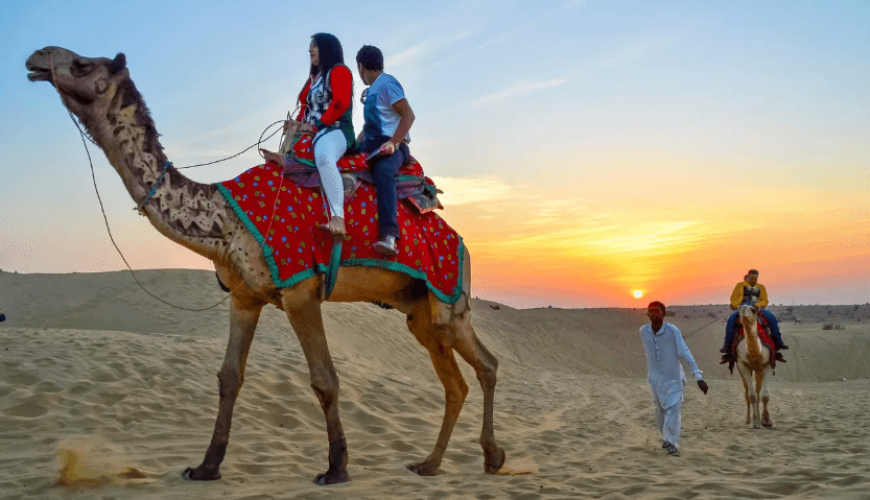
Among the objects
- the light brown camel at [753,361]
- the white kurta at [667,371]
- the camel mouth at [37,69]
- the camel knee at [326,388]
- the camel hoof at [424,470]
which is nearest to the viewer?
the camel mouth at [37,69]

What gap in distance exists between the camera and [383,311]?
27.2 m

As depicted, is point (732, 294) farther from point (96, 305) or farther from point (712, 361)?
point (712, 361)

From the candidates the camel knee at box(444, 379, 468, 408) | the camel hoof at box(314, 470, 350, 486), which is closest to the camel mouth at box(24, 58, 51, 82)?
the camel hoof at box(314, 470, 350, 486)

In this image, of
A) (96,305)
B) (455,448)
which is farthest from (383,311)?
(455,448)

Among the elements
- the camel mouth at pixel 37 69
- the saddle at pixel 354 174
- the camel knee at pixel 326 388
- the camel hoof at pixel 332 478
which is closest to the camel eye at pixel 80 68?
the camel mouth at pixel 37 69

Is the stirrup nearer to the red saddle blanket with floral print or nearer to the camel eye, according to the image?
the camel eye

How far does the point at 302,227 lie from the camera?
6.16 meters

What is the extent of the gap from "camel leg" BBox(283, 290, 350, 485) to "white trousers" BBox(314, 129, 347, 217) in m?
0.68

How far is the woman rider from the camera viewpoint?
6172mm

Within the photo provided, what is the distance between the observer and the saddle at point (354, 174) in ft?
20.8

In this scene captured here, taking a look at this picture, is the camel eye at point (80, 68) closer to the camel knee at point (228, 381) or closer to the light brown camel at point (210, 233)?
the light brown camel at point (210, 233)

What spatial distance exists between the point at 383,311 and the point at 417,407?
1452 centimetres

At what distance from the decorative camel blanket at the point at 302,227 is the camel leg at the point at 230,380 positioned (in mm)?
619

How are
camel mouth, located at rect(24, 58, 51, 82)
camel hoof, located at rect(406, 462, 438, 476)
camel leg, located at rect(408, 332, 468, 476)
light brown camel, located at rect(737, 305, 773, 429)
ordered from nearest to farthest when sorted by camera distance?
camel mouth, located at rect(24, 58, 51, 82) < camel hoof, located at rect(406, 462, 438, 476) < camel leg, located at rect(408, 332, 468, 476) < light brown camel, located at rect(737, 305, 773, 429)
